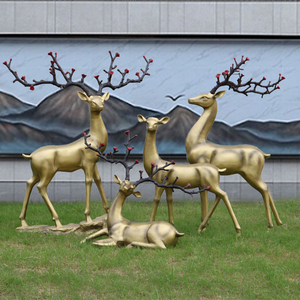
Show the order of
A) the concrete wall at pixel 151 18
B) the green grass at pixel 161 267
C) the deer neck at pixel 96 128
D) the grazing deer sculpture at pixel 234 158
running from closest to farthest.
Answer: the green grass at pixel 161 267, the grazing deer sculpture at pixel 234 158, the deer neck at pixel 96 128, the concrete wall at pixel 151 18

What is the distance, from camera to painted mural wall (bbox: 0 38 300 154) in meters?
12.1

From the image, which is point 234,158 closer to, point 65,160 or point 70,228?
point 65,160

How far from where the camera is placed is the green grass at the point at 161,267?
3.46m

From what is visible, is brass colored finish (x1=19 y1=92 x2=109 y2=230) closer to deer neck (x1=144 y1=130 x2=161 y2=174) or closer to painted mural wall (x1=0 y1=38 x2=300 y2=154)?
deer neck (x1=144 y1=130 x2=161 y2=174)

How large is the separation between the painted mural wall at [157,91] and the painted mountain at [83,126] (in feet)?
0.10

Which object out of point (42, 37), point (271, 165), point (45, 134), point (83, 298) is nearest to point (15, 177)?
point (45, 134)

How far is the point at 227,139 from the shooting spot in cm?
1216

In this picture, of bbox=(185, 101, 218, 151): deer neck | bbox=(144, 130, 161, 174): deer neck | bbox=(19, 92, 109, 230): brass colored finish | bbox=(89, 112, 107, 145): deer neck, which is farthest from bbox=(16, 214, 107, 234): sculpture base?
Result: bbox=(185, 101, 218, 151): deer neck

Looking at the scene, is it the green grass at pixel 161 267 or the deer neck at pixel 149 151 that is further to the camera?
the deer neck at pixel 149 151

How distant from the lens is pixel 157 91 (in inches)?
479

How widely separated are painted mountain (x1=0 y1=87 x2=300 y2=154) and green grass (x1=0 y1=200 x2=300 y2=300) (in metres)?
6.54

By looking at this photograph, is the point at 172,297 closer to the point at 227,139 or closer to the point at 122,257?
the point at 122,257

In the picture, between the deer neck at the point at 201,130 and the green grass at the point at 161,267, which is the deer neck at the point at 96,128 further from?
the green grass at the point at 161,267

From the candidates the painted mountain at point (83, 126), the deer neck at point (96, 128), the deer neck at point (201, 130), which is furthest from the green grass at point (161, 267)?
the painted mountain at point (83, 126)
